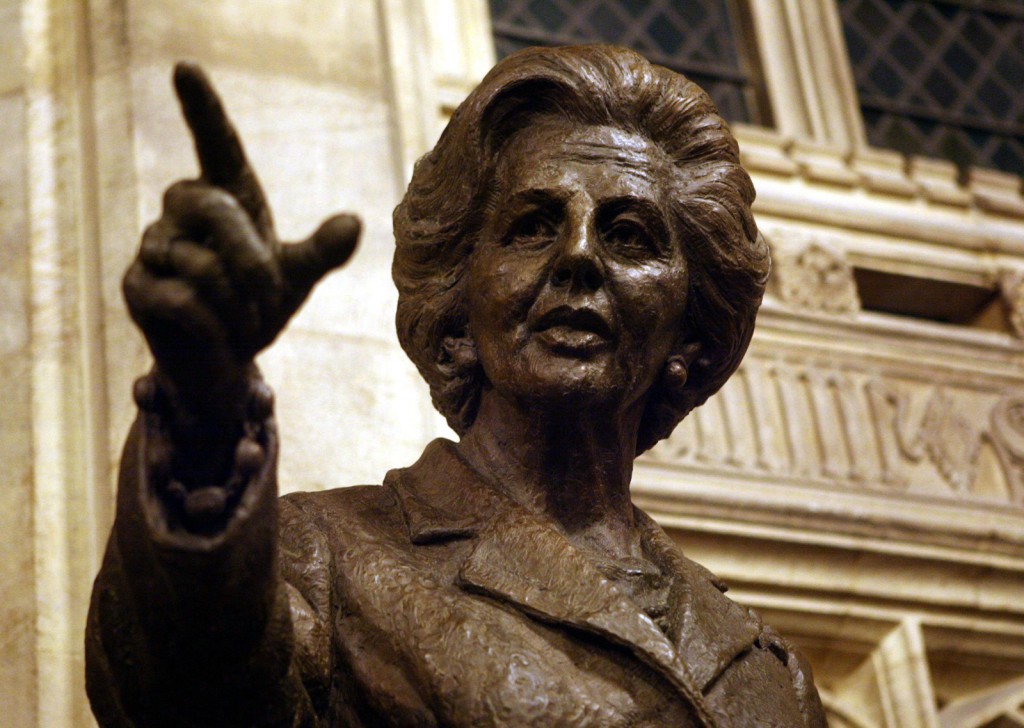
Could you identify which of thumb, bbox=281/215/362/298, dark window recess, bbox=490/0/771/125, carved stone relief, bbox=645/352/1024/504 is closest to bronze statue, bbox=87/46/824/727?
thumb, bbox=281/215/362/298

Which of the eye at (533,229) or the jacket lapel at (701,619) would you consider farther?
the eye at (533,229)

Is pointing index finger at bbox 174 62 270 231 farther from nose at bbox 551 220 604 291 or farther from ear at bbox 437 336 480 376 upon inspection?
ear at bbox 437 336 480 376

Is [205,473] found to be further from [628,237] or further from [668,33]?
[668,33]

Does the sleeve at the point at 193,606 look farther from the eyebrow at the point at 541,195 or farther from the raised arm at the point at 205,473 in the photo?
the eyebrow at the point at 541,195

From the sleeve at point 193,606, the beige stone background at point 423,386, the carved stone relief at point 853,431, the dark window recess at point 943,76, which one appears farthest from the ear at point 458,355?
the dark window recess at point 943,76

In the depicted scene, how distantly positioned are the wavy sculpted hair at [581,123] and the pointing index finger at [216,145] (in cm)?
77

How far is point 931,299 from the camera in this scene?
5.75m

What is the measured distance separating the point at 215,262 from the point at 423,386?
235 centimetres

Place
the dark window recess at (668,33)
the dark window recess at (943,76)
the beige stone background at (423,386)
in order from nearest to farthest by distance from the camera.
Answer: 1. the beige stone background at (423,386)
2. the dark window recess at (668,33)
3. the dark window recess at (943,76)

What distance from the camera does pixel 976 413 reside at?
213 inches

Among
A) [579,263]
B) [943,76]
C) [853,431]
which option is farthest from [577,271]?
[943,76]

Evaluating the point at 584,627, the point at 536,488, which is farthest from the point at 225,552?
the point at 536,488

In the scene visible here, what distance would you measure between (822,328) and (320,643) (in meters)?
3.12

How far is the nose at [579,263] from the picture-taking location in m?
2.57
